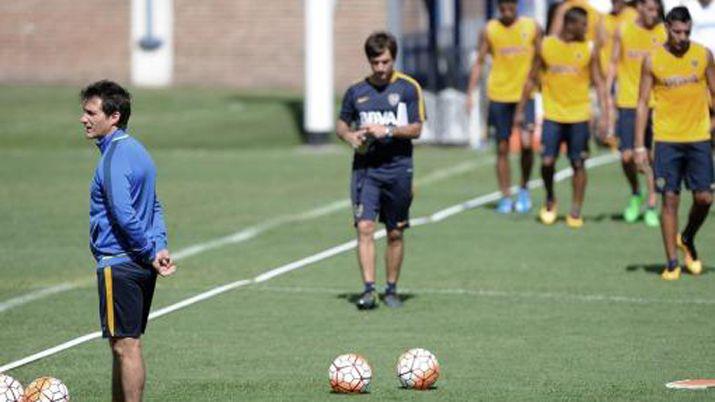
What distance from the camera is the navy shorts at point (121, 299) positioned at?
952 cm

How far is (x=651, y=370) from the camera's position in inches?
450

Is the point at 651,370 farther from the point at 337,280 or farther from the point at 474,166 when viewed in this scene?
the point at 474,166

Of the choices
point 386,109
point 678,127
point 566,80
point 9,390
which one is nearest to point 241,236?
point 566,80

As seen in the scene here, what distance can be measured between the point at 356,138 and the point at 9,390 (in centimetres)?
497

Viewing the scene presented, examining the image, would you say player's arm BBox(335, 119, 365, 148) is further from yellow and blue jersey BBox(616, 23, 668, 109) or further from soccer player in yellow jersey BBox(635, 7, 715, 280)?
yellow and blue jersey BBox(616, 23, 668, 109)

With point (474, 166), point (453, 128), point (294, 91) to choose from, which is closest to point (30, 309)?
point (474, 166)

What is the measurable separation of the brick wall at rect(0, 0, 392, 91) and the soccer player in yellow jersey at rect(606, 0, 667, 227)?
70.6 feet

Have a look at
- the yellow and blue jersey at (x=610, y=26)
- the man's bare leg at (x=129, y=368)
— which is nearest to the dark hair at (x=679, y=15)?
the yellow and blue jersey at (x=610, y=26)

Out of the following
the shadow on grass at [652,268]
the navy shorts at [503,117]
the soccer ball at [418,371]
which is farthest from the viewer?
the navy shorts at [503,117]

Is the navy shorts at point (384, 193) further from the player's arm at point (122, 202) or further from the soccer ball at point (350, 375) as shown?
the player's arm at point (122, 202)

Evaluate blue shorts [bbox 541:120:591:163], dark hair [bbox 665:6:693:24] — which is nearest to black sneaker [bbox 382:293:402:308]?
dark hair [bbox 665:6:693:24]

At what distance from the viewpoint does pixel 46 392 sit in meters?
9.83

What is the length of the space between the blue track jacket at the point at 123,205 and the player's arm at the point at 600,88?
10.3m

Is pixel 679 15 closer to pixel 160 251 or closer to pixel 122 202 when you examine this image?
pixel 160 251
